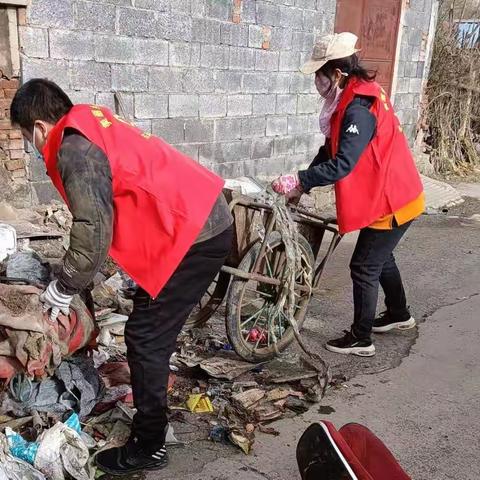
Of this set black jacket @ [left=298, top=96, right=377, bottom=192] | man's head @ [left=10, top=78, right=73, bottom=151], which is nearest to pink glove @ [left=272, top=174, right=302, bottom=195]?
black jacket @ [left=298, top=96, right=377, bottom=192]

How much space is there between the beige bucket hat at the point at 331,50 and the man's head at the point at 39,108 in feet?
5.38

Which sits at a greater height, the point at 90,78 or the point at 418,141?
the point at 90,78

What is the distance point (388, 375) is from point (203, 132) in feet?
11.9

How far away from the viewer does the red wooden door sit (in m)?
7.91

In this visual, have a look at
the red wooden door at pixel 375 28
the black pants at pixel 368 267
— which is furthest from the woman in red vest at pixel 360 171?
the red wooden door at pixel 375 28

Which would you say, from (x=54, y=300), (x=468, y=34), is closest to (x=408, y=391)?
(x=54, y=300)

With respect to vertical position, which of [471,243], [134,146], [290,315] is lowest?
[471,243]

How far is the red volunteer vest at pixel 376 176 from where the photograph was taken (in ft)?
11.4

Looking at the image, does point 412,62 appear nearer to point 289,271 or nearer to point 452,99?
point 452,99

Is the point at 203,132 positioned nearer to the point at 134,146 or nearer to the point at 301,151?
the point at 301,151

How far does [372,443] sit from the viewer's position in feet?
5.35

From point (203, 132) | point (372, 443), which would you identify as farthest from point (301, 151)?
point (372, 443)

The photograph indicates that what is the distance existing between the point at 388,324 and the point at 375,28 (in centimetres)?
572

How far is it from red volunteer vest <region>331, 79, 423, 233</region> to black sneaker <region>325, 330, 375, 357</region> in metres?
0.78
